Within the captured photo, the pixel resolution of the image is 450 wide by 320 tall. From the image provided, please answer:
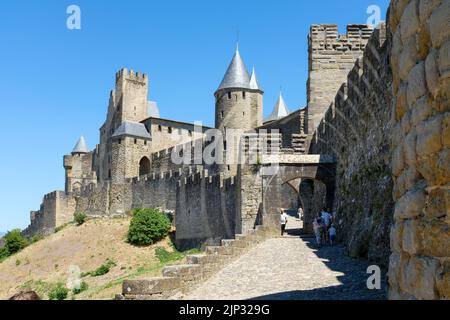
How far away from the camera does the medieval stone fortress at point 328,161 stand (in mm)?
3229

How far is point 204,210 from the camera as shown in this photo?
105 feet

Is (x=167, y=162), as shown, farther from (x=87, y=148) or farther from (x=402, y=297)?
(x=402, y=297)

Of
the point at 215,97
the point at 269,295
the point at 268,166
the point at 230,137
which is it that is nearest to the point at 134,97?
the point at 215,97

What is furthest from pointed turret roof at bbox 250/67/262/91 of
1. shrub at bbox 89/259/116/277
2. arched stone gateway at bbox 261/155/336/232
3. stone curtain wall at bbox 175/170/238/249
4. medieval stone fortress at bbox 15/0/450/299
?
arched stone gateway at bbox 261/155/336/232

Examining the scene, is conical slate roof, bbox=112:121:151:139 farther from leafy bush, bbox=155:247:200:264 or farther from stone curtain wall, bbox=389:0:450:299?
stone curtain wall, bbox=389:0:450:299

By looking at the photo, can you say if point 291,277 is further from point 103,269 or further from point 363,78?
point 103,269

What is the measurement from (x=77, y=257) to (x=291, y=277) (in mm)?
26808

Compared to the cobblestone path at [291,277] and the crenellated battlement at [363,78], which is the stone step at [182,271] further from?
the crenellated battlement at [363,78]

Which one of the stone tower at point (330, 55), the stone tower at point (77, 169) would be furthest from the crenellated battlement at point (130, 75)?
the stone tower at point (330, 55)

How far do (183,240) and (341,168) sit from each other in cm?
1817

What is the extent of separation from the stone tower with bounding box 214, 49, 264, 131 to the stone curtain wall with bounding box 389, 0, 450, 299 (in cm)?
3802

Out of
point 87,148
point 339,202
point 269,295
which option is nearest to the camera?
point 269,295

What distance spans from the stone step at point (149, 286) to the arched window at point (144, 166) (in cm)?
4213

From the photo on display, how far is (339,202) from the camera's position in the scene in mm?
16719
